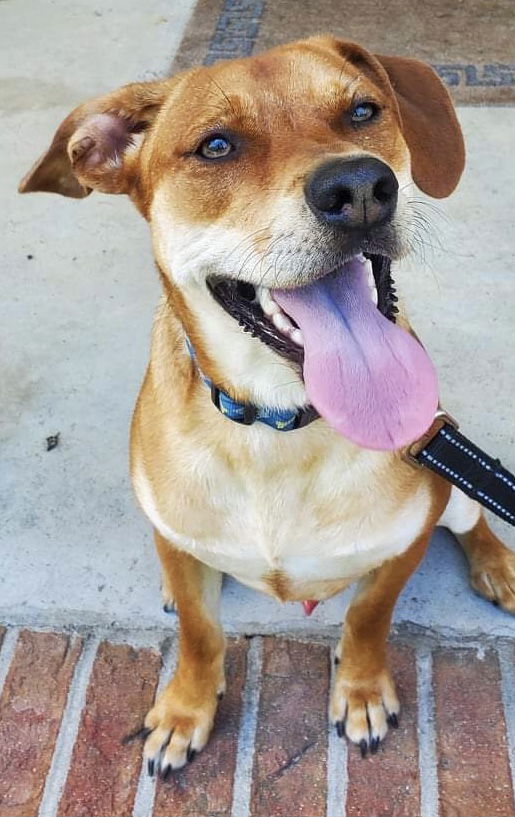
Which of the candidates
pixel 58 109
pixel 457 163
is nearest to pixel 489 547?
pixel 457 163

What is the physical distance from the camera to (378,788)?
2186 mm

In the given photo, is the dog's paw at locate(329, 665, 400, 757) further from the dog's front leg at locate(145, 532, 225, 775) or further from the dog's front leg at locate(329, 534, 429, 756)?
the dog's front leg at locate(145, 532, 225, 775)

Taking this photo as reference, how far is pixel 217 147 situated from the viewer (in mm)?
1820

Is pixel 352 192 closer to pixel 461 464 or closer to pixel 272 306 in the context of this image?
pixel 272 306

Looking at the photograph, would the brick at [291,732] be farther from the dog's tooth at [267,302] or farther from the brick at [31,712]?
the dog's tooth at [267,302]

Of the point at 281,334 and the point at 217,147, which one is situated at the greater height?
the point at 217,147

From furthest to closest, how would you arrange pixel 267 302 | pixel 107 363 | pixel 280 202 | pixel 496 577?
1. pixel 107 363
2. pixel 496 577
3. pixel 267 302
4. pixel 280 202

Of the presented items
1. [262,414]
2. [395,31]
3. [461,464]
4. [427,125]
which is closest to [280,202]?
[262,414]

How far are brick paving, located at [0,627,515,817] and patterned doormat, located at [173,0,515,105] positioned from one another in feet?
9.45

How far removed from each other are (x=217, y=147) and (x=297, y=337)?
1.43ft

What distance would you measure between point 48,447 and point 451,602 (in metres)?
1.43

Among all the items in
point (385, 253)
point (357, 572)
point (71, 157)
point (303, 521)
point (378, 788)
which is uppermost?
point (385, 253)

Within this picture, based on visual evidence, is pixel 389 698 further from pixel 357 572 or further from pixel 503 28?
pixel 503 28

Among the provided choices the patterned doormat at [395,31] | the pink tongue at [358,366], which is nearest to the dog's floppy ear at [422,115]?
the pink tongue at [358,366]
